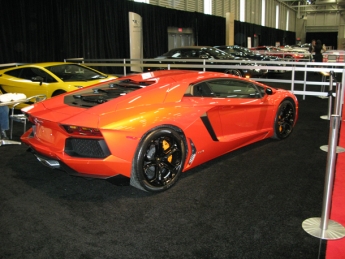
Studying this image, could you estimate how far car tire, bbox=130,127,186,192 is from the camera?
3.43 m

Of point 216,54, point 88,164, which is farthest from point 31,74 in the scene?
point 216,54

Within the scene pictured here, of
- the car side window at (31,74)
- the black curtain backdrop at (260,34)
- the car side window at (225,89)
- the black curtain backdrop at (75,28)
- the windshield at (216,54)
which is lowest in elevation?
the car side window at (225,89)

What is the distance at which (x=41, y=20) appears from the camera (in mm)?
13680

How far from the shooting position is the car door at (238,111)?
13.8 ft

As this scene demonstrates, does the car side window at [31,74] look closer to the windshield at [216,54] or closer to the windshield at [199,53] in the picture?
the windshield at [199,53]

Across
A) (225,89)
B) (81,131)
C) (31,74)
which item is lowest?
(81,131)

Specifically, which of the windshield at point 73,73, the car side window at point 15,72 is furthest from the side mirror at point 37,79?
the car side window at point 15,72

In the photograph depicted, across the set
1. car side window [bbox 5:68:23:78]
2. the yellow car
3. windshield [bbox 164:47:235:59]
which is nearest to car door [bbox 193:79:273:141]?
the yellow car

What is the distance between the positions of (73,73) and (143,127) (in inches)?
204

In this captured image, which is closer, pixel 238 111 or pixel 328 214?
pixel 328 214

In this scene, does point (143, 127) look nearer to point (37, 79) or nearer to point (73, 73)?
point (37, 79)

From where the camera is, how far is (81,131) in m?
3.27

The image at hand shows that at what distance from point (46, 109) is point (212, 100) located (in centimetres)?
192

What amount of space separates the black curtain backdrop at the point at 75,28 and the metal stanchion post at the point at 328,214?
41.0 feet
